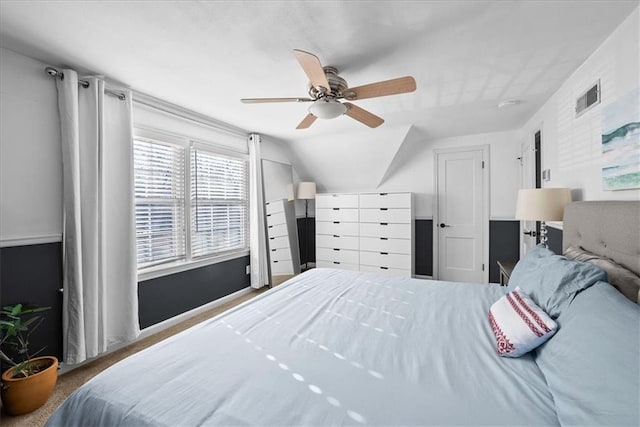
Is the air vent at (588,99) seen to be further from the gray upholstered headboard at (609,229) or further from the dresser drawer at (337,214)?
the dresser drawer at (337,214)

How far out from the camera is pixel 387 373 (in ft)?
3.42

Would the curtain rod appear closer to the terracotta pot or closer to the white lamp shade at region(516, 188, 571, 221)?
the terracotta pot

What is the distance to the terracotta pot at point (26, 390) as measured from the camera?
1701mm

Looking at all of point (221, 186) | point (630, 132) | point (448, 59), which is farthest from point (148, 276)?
point (630, 132)

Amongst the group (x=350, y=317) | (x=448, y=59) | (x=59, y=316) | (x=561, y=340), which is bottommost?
(x=59, y=316)

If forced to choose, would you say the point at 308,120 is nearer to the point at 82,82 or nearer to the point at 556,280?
the point at 82,82

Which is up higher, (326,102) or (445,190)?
(326,102)

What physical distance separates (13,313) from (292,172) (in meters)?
3.74

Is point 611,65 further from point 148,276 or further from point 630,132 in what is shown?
point 148,276

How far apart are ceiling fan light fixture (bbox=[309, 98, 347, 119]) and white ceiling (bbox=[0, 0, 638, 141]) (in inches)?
10.7

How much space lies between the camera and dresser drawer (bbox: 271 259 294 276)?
422 centimetres

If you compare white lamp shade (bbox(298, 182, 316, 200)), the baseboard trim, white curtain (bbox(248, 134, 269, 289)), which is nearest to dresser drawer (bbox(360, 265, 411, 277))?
white lamp shade (bbox(298, 182, 316, 200))

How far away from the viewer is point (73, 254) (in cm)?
206

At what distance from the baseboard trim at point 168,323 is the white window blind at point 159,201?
0.63 meters
